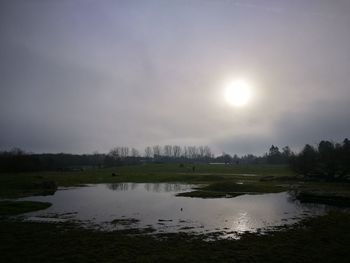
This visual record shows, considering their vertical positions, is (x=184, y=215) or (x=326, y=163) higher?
(x=326, y=163)

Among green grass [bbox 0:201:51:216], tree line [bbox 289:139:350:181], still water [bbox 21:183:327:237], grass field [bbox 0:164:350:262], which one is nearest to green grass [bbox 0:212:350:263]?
grass field [bbox 0:164:350:262]

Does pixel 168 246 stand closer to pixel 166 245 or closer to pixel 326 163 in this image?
pixel 166 245

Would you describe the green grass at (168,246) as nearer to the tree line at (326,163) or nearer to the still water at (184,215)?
the still water at (184,215)

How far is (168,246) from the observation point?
19953 millimetres

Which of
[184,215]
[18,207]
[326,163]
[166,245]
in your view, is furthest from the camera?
[326,163]

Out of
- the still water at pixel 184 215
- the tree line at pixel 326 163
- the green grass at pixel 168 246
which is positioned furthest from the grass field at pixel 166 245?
the tree line at pixel 326 163

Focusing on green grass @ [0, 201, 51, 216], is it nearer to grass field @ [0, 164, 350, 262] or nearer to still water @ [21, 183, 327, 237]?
still water @ [21, 183, 327, 237]

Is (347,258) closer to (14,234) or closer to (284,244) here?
(284,244)

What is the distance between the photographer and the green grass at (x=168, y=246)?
17484 mm

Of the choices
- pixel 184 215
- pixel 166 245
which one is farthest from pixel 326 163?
pixel 166 245

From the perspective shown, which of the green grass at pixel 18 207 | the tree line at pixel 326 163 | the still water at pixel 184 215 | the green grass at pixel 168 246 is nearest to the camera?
the green grass at pixel 168 246

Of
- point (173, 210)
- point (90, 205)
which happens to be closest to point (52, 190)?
point (90, 205)

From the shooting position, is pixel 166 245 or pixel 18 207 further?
pixel 18 207

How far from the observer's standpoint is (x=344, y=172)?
6912 centimetres
